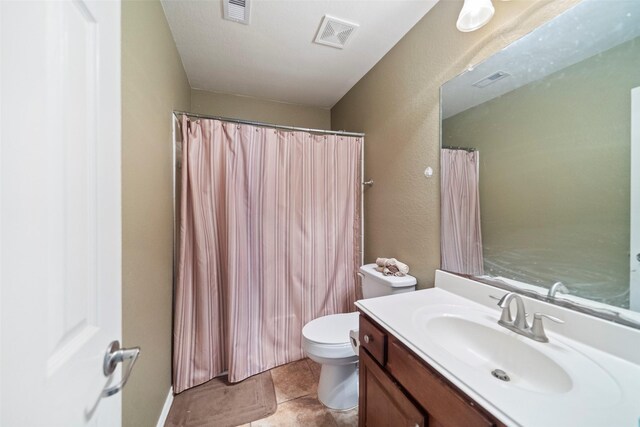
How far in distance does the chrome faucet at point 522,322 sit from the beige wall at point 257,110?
230cm

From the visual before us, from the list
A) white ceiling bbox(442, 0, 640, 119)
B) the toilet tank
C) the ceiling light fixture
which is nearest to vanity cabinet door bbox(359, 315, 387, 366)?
the toilet tank

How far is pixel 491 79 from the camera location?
1.08 metres

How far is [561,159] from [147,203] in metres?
1.68

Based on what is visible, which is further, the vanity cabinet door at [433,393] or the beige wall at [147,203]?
the beige wall at [147,203]

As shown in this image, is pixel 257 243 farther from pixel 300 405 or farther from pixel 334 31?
pixel 334 31

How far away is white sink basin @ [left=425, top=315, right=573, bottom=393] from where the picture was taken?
0.70 meters

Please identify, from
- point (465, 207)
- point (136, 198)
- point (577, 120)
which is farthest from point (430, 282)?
point (136, 198)

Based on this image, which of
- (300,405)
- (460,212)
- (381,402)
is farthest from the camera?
(300,405)

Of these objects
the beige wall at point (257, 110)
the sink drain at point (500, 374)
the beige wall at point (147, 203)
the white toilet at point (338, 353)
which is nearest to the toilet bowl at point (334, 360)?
the white toilet at point (338, 353)

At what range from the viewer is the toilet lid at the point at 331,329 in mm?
1365
